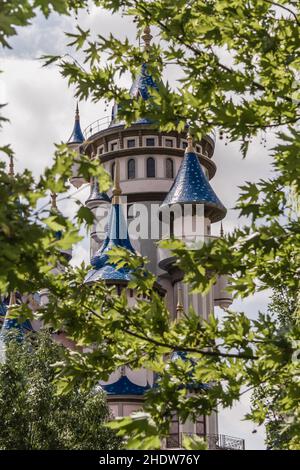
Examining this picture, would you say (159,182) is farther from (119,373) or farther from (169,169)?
(119,373)

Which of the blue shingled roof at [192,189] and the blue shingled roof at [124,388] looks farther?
the blue shingled roof at [192,189]

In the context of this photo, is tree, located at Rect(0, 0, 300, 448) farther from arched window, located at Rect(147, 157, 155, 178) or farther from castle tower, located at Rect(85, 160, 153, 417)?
arched window, located at Rect(147, 157, 155, 178)

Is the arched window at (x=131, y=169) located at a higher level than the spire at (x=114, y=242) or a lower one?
higher

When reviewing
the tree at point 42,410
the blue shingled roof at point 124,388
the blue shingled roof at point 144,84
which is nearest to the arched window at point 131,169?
the blue shingled roof at point 144,84

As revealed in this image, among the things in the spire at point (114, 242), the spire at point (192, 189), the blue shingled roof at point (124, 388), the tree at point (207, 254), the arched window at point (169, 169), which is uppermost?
the arched window at point (169, 169)

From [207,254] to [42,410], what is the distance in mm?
17535

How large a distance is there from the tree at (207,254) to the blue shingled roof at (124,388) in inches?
1163

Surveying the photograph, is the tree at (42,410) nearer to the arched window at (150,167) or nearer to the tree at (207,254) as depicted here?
the tree at (207,254)

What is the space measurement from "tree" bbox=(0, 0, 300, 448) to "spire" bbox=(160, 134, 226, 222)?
112ft

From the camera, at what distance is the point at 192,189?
4356cm

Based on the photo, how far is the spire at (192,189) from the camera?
143ft

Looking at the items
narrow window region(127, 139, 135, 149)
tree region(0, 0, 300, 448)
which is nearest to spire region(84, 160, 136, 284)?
narrow window region(127, 139, 135, 149)

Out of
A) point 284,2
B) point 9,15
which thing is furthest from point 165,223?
point 9,15

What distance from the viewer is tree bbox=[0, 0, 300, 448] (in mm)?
7457
